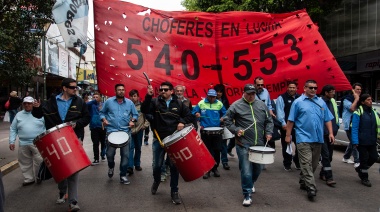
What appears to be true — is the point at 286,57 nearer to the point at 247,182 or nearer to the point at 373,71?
the point at 247,182

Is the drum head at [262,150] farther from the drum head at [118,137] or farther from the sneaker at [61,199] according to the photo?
the sneaker at [61,199]

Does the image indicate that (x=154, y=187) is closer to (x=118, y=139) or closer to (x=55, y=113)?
(x=118, y=139)

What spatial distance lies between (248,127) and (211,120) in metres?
1.87

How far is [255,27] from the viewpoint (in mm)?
6582

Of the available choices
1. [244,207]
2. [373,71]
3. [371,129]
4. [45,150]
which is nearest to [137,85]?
[45,150]

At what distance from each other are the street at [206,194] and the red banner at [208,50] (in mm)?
1595

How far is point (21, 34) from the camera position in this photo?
29.9ft

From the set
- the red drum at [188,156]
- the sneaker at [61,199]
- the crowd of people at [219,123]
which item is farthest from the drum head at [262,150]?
the sneaker at [61,199]

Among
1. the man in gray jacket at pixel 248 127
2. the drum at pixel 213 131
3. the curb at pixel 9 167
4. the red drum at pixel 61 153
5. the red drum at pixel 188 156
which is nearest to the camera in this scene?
the red drum at pixel 61 153

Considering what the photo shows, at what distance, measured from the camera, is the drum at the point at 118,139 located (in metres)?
6.41

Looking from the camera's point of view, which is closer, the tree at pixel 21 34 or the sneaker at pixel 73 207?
the sneaker at pixel 73 207

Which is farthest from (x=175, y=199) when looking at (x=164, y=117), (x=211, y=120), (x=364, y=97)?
(x=364, y=97)

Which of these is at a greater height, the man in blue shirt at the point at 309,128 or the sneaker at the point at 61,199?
the man in blue shirt at the point at 309,128

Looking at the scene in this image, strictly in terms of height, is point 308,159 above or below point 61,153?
below
